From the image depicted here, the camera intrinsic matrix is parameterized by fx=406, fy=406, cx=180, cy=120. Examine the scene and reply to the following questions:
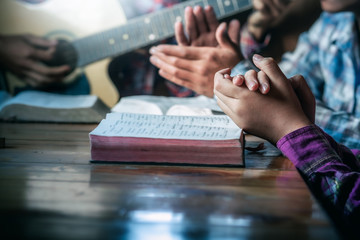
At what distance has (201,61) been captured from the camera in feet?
4.40

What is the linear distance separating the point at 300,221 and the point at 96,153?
391 mm

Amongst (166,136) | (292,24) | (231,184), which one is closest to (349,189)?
(231,184)

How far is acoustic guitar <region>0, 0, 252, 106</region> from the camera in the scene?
5.86 ft

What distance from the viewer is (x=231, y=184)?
2.04ft

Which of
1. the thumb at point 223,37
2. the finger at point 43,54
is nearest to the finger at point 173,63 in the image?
the thumb at point 223,37

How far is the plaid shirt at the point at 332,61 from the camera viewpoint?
5.00ft

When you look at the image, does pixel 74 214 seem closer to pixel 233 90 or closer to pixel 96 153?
pixel 96 153

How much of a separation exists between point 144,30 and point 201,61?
1.66 ft

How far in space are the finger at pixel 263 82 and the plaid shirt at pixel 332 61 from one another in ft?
2.57

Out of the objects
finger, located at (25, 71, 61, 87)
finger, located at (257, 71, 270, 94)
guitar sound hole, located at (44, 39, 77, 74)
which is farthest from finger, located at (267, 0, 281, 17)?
finger, located at (257, 71, 270, 94)

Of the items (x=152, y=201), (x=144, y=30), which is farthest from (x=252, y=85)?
(x=144, y=30)

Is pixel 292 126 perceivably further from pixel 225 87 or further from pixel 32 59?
pixel 32 59

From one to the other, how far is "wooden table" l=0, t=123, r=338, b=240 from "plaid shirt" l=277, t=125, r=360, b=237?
0.04m

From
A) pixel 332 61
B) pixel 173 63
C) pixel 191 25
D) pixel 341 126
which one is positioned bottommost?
pixel 341 126
